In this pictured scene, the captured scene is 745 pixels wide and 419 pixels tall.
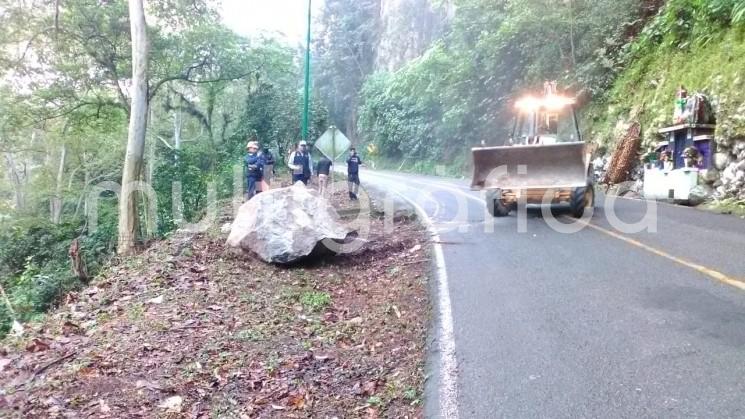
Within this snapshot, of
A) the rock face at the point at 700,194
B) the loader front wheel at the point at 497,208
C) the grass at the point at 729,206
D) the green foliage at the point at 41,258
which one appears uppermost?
the rock face at the point at 700,194

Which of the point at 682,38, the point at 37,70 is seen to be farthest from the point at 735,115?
the point at 37,70

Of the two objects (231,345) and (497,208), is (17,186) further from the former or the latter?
(231,345)

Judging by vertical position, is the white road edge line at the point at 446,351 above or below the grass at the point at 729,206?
below

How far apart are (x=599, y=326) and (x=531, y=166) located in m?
6.72

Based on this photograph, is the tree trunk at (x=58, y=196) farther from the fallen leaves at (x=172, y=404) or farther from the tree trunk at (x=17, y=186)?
the fallen leaves at (x=172, y=404)

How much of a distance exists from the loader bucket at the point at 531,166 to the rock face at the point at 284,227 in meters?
3.86

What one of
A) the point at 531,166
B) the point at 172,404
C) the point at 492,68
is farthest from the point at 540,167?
the point at 492,68

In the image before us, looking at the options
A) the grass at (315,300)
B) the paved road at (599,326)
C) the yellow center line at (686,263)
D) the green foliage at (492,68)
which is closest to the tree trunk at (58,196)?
the green foliage at (492,68)

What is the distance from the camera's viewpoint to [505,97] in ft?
99.3

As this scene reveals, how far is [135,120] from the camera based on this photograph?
12852mm

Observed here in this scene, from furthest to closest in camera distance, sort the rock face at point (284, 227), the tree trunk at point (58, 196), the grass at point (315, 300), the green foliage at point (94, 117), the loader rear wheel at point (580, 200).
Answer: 1. the tree trunk at point (58, 196)
2. the green foliage at point (94, 117)
3. the loader rear wheel at point (580, 200)
4. the rock face at point (284, 227)
5. the grass at point (315, 300)

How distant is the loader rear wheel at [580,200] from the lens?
10.8 metres

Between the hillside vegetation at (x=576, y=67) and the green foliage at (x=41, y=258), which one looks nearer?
the green foliage at (x=41, y=258)

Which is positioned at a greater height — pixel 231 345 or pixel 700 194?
pixel 700 194
